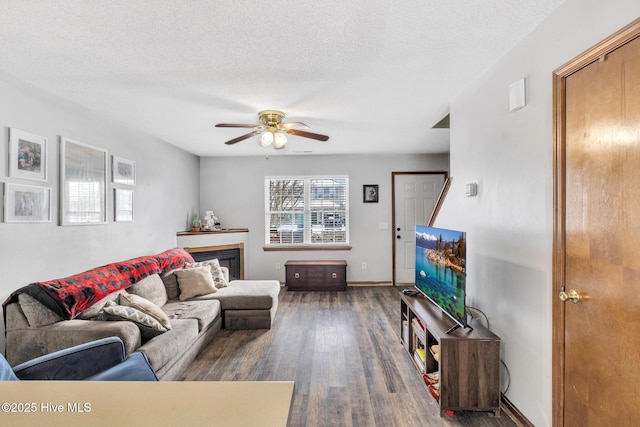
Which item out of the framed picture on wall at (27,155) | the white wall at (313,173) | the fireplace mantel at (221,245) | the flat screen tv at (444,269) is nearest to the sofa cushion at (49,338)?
the framed picture on wall at (27,155)

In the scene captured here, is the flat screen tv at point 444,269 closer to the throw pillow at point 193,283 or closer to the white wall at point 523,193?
the white wall at point 523,193

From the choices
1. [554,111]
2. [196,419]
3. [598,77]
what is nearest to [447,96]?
[554,111]

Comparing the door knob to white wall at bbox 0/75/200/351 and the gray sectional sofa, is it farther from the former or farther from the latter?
white wall at bbox 0/75/200/351

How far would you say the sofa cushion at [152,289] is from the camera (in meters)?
2.95

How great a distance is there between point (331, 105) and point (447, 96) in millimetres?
1023

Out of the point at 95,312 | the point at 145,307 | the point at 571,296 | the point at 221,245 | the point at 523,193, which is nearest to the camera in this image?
the point at 571,296

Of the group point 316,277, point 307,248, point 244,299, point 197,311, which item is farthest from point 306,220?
point 197,311

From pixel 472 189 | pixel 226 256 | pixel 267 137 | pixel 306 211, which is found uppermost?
pixel 267 137

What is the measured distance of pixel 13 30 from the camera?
5.36 feet

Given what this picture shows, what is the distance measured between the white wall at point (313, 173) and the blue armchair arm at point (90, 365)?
366 cm

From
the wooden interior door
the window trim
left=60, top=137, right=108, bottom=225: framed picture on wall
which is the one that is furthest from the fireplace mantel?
the wooden interior door

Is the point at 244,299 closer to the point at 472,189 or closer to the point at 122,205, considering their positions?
the point at 122,205

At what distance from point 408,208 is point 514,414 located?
3731 millimetres

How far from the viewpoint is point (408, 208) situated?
17.6 feet
